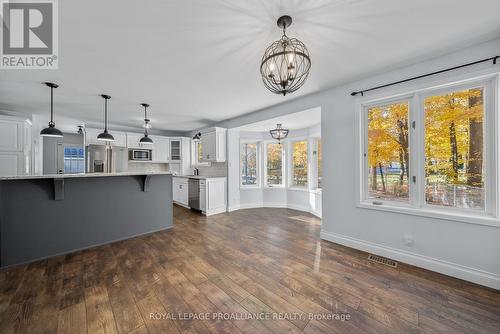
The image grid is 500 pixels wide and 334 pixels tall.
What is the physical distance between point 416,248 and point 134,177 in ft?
14.7

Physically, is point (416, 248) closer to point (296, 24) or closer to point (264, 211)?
point (296, 24)

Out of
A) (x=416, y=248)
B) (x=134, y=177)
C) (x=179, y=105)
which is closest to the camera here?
(x=416, y=248)

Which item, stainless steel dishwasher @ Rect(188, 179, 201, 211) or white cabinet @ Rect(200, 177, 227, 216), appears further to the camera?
stainless steel dishwasher @ Rect(188, 179, 201, 211)

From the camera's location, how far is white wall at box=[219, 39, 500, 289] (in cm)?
204

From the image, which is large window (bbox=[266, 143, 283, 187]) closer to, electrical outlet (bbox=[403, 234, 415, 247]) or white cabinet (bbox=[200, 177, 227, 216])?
white cabinet (bbox=[200, 177, 227, 216])

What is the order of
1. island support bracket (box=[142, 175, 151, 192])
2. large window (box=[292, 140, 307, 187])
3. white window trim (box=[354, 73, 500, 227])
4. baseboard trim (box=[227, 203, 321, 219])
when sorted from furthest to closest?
large window (box=[292, 140, 307, 187]) < baseboard trim (box=[227, 203, 321, 219]) < island support bracket (box=[142, 175, 151, 192]) < white window trim (box=[354, 73, 500, 227])

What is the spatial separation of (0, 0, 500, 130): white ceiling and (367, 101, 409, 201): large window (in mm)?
612

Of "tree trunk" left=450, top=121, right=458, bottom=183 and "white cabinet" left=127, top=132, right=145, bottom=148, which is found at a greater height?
"white cabinet" left=127, top=132, right=145, bottom=148

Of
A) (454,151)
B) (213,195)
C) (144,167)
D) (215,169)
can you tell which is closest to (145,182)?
(213,195)

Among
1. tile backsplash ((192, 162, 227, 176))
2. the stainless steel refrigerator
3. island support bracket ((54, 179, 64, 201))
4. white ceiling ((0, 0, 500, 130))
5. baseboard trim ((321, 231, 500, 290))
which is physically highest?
white ceiling ((0, 0, 500, 130))

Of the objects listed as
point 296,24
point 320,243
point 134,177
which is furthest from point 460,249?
point 134,177

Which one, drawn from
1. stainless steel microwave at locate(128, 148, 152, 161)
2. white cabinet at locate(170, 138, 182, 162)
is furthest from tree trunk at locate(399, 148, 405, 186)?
stainless steel microwave at locate(128, 148, 152, 161)

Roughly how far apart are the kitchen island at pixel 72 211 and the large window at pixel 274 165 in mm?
3228

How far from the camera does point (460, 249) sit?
7.07 feet
